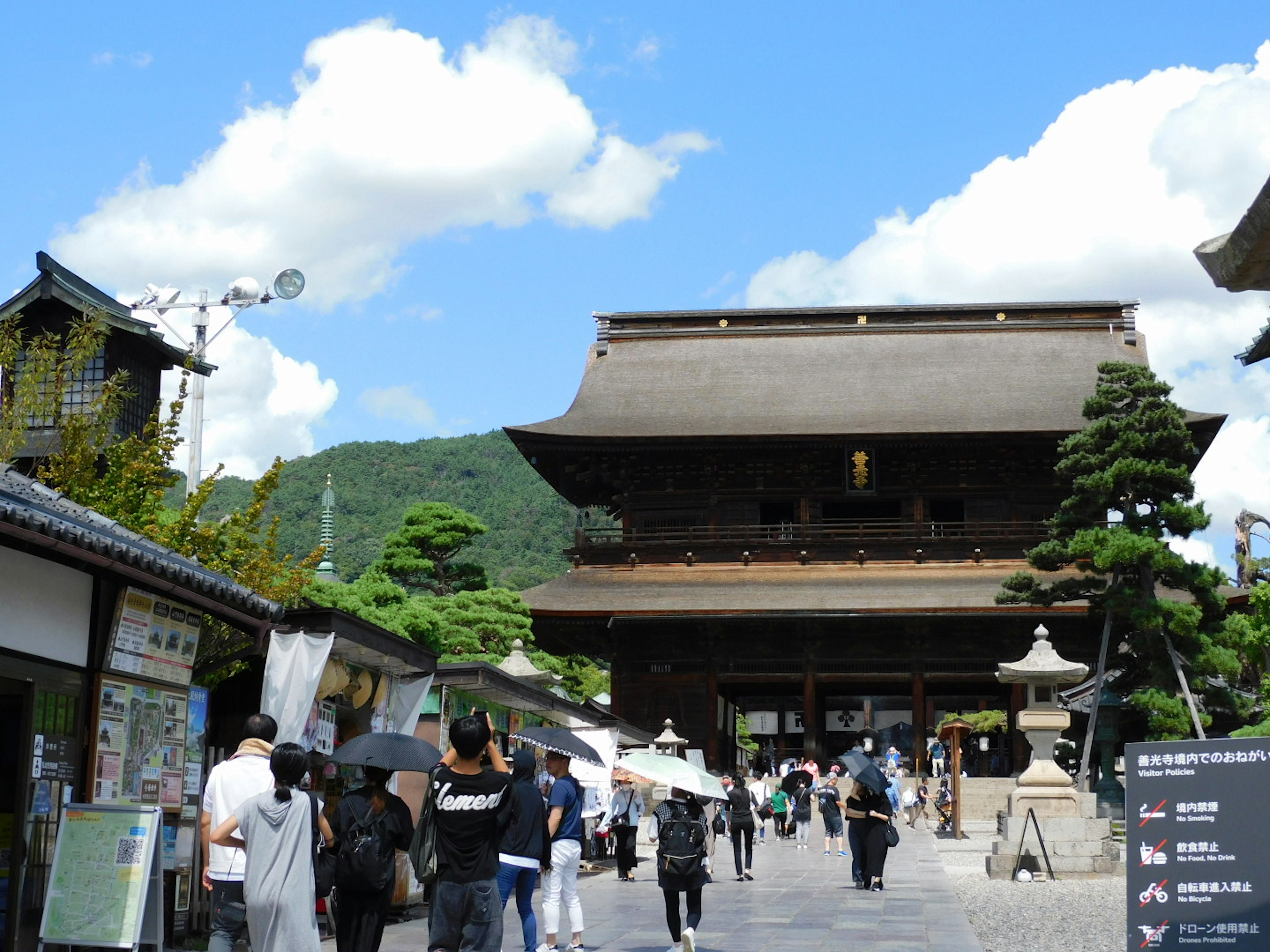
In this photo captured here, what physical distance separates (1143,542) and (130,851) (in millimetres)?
20857

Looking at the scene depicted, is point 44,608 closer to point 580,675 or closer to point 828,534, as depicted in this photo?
point 828,534

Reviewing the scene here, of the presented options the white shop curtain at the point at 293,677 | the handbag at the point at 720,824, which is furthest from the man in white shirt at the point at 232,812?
the handbag at the point at 720,824

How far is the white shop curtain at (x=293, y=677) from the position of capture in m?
10.8

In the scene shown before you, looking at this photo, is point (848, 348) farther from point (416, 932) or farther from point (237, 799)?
point (237, 799)

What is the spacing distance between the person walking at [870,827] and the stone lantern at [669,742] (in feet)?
37.8

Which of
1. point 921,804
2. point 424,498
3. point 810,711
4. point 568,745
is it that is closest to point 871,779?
point 568,745

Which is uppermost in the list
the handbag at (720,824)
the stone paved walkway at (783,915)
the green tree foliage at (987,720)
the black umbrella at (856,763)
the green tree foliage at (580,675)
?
the green tree foliage at (580,675)

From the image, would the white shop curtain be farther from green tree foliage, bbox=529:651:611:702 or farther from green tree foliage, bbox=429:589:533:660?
green tree foliage, bbox=529:651:611:702

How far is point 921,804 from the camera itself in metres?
31.3

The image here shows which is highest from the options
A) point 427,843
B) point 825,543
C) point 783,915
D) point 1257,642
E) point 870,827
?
point 825,543

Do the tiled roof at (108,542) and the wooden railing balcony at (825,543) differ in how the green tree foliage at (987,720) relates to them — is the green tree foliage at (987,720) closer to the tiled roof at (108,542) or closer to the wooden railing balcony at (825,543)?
the wooden railing balcony at (825,543)

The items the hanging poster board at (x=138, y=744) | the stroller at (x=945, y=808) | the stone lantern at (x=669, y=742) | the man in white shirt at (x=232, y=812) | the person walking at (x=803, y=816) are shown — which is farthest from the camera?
the stone lantern at (x=669, y=742)

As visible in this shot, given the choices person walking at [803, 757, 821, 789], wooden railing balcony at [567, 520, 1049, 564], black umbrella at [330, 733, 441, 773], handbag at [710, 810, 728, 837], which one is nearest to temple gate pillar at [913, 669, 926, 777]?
person walking at [803, 757, 821, 789]

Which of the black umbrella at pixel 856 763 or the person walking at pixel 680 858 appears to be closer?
the person walking at pixel 680 858
